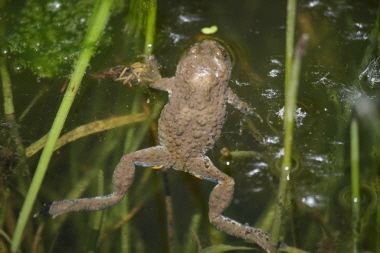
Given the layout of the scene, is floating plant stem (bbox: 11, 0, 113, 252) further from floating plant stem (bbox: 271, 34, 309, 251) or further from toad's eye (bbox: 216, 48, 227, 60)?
floating plant stem (bbox: 271, 34, 309, 251)

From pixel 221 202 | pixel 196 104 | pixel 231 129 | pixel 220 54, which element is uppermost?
pixel 220 54

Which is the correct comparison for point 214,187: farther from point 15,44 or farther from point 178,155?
point 15,44

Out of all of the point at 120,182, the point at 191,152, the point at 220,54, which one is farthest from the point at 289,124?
the point at 220,54

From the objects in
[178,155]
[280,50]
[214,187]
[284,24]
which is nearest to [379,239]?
[214,187]

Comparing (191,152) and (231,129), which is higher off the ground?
(231,129)

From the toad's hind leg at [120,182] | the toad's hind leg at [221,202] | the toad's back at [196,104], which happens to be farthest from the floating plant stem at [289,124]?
the toad's hind leg at [120,182]

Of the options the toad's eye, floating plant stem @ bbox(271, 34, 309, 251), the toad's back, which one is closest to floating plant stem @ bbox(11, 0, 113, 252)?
the toad's back

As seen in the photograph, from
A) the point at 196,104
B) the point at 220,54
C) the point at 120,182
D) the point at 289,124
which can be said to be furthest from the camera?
the point at 220,54

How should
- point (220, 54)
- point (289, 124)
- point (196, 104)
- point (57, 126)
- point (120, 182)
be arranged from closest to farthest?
point (289, 124), point (57, 126), point (120, 182), point (196, 104), point (220, 54)

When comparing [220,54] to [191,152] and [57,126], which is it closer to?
[191,152]
